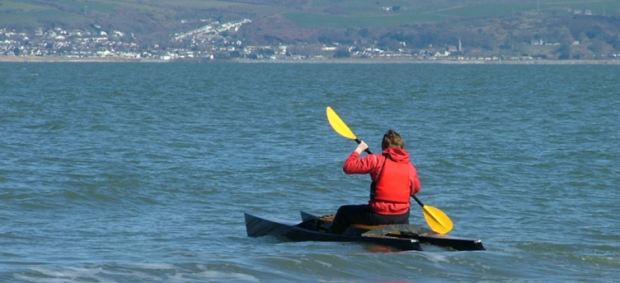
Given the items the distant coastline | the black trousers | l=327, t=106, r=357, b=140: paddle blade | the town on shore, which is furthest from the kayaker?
the town on shore

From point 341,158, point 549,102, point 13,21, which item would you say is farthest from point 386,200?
point 13,21

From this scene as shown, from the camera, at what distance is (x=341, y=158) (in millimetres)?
19094

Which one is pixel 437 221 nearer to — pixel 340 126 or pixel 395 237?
pixel 395 237

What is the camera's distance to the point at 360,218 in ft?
32.2

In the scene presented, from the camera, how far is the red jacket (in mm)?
9391

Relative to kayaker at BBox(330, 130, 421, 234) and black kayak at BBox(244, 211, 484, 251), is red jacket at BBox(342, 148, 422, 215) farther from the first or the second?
black kayak at BBox(244, 211, 484, 251)

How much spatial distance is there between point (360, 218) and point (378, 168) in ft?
2.21

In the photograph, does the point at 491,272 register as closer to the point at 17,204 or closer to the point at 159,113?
the point at 17,204

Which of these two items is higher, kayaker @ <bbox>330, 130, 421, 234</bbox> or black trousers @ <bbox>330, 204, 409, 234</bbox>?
kayaker @ <bbox>330, 130, 421, 234</bbox>

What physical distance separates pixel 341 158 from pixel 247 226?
8.08 m

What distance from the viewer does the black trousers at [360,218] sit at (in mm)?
9664

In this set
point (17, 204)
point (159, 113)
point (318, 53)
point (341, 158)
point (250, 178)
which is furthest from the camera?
point (318, 53)

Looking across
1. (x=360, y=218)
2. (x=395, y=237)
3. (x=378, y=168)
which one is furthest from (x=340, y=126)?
(x=395, y=237)

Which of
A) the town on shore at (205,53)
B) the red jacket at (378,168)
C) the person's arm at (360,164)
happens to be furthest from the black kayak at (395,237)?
the town on shore at (205,53)
